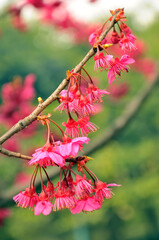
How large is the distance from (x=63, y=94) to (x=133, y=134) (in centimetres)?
1227

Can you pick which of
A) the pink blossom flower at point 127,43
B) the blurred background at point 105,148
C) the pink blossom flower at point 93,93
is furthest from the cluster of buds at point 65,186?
the blurred background at point 105,148

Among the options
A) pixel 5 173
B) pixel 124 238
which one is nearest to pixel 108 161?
pixel 5 173

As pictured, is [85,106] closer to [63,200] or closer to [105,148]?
[63,200]

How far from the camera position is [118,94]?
443cm

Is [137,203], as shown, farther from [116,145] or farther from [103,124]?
[103,124]

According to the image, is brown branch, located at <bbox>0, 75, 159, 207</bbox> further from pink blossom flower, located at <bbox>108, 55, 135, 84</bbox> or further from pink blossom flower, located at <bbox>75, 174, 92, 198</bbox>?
pink blossom flower, located at <bbox>108, 55, 135, 84</bbox>

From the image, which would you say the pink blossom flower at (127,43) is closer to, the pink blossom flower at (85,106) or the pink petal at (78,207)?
the pink blossom flower at (85,106)

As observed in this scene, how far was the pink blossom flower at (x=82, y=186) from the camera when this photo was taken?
102 centimetres

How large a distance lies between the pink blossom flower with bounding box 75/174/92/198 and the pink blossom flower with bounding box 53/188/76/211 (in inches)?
1.1

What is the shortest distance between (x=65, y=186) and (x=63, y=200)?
0.14 ft

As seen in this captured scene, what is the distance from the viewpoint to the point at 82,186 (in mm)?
1033

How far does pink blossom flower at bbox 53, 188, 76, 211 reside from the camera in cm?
99

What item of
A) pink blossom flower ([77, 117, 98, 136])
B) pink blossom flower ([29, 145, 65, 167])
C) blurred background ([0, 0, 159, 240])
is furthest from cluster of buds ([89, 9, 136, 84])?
blurred background ([0, 0, 159, 240])

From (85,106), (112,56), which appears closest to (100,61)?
(112,56)
